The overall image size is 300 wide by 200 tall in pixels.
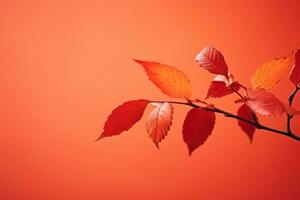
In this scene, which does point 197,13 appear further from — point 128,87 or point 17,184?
point 17,184

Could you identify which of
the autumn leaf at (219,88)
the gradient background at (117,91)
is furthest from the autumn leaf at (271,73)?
the gradient background at (117,91)

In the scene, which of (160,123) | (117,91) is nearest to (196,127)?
(160,123)

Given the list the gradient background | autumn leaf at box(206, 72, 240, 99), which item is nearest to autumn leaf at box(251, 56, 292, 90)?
autumn leaf at box(206, 72, 240, 99)

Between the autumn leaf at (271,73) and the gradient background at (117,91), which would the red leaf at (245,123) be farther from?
the gradient background at (117,91)

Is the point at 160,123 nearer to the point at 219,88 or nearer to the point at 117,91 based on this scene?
the point at 219,88

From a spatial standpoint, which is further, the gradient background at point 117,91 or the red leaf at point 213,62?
the gradient background at point 117,91

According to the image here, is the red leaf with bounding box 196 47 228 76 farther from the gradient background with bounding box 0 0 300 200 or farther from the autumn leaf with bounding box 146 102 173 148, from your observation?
the gradient background with bounding box 0 0 300 200
